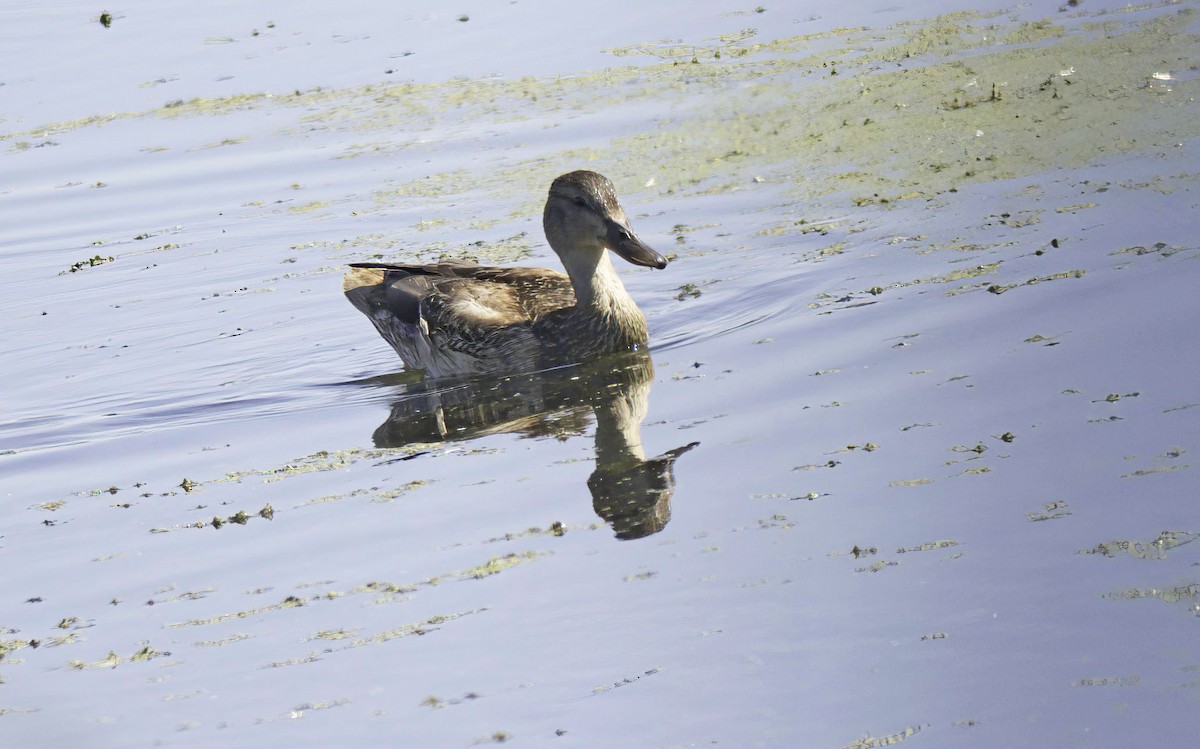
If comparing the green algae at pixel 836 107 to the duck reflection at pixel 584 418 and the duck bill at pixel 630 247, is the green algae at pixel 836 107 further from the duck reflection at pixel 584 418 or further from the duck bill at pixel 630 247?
the duck reflection at pixel 584 418

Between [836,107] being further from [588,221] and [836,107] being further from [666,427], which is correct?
[666,427]

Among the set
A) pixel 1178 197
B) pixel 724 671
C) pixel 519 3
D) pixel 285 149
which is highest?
pixel 519 3

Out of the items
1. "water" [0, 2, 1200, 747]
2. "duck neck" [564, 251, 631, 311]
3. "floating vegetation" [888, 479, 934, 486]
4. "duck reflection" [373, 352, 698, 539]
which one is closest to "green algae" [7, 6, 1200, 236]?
"water" [0, 2, 1200, 747]

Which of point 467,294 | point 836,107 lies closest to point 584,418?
point 467,294

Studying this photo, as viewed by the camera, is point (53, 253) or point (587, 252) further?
point (53, 253)

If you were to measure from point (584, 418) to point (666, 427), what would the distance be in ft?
2.16

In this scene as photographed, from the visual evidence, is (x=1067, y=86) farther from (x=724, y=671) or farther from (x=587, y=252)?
(x=724, y=671)

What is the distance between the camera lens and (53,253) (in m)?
12.1

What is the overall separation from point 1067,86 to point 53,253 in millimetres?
8555

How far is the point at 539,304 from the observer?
28.9 ft

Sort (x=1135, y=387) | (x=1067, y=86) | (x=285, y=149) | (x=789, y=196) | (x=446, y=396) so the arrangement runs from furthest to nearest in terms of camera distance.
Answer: (x=285, y=149) < (x=1067, y=86) < (x=789, y=196) < (x=446, y=396) < (x=1135, y=387)

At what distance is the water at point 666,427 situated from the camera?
435cm

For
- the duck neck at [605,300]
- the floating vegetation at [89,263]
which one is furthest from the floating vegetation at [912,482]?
the floating vegetation at [89,263]

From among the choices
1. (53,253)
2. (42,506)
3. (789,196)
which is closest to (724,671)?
(42,506)
